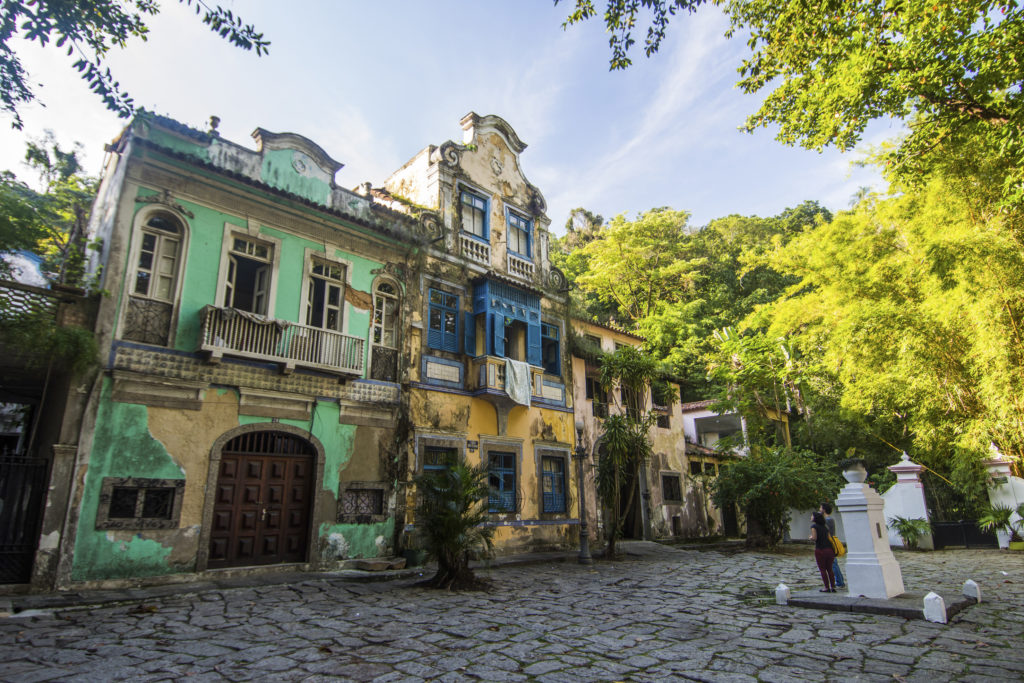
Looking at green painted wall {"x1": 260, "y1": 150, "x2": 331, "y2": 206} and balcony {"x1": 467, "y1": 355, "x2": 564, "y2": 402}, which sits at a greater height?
green painted wall {"x1": 260, "y1": 150, "x2": 331, "y2": 206}

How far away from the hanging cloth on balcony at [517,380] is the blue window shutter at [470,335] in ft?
3.13

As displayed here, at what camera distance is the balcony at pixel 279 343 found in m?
10.3

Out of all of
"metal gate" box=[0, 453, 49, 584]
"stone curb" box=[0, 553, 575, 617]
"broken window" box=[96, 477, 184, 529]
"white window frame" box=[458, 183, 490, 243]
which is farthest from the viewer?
"white window frame" box=[458, 183, 490, 243]

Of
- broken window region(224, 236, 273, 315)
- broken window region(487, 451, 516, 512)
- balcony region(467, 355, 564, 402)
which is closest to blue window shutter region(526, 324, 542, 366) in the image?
balcony region(467, 355, 564, 402)

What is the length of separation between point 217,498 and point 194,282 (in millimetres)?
3974

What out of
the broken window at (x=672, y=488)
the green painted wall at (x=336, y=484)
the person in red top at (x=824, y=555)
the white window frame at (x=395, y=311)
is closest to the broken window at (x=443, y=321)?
the white window frame at (x=395, y=311)

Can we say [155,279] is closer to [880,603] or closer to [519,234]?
[519,234]

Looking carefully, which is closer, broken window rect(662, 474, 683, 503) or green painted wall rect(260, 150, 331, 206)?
green painted wall rect(260, 150, 331, 206)

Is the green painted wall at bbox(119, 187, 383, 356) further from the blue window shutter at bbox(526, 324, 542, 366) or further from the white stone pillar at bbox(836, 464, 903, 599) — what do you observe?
the white stone pillar at bbox(836, 464, 903, 599)

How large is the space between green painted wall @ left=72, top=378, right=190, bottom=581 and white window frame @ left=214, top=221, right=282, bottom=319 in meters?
2.50

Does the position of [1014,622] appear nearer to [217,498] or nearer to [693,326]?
[217,498]

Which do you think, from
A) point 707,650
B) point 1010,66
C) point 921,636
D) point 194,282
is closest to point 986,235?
point 1010,66

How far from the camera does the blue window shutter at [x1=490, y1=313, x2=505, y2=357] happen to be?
14.9 metres

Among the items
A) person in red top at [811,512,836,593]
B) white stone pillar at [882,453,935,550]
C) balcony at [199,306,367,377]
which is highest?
balcony at [199,306,367,377]
